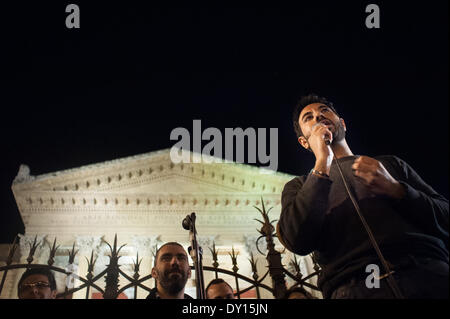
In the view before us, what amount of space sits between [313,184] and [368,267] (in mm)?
537

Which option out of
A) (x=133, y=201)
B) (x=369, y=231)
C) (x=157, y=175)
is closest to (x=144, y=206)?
(x=133, y=201)

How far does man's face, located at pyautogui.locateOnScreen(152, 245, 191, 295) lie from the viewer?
3.40 meters

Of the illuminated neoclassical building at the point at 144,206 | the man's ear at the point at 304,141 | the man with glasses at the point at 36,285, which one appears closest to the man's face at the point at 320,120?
the man's ear at the point at 304,141

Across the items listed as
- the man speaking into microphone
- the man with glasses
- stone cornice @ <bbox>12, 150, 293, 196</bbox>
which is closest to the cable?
the man speaking into microphone

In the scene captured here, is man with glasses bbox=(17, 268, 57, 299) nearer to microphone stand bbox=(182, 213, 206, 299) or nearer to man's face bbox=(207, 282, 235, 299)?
man's face bbox=(207, 282, 235, 299)

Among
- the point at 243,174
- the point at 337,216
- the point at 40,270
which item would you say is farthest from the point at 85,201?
the point at 337,216

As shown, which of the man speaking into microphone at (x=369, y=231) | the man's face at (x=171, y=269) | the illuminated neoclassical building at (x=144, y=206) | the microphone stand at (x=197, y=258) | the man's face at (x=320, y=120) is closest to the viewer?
the man speaking into microphone at (x=369, y=231)

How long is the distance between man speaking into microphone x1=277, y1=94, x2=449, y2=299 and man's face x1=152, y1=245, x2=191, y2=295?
167 centimetres

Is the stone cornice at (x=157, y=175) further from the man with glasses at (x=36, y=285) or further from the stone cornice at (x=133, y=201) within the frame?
the man with glasses at (x=36, y=285)

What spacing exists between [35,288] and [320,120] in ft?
10.9

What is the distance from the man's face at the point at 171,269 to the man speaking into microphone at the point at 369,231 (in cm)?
167

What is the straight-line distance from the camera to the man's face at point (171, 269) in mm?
3404

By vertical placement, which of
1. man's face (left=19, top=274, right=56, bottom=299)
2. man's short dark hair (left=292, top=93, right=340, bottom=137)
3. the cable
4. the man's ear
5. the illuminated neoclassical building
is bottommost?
the cable
